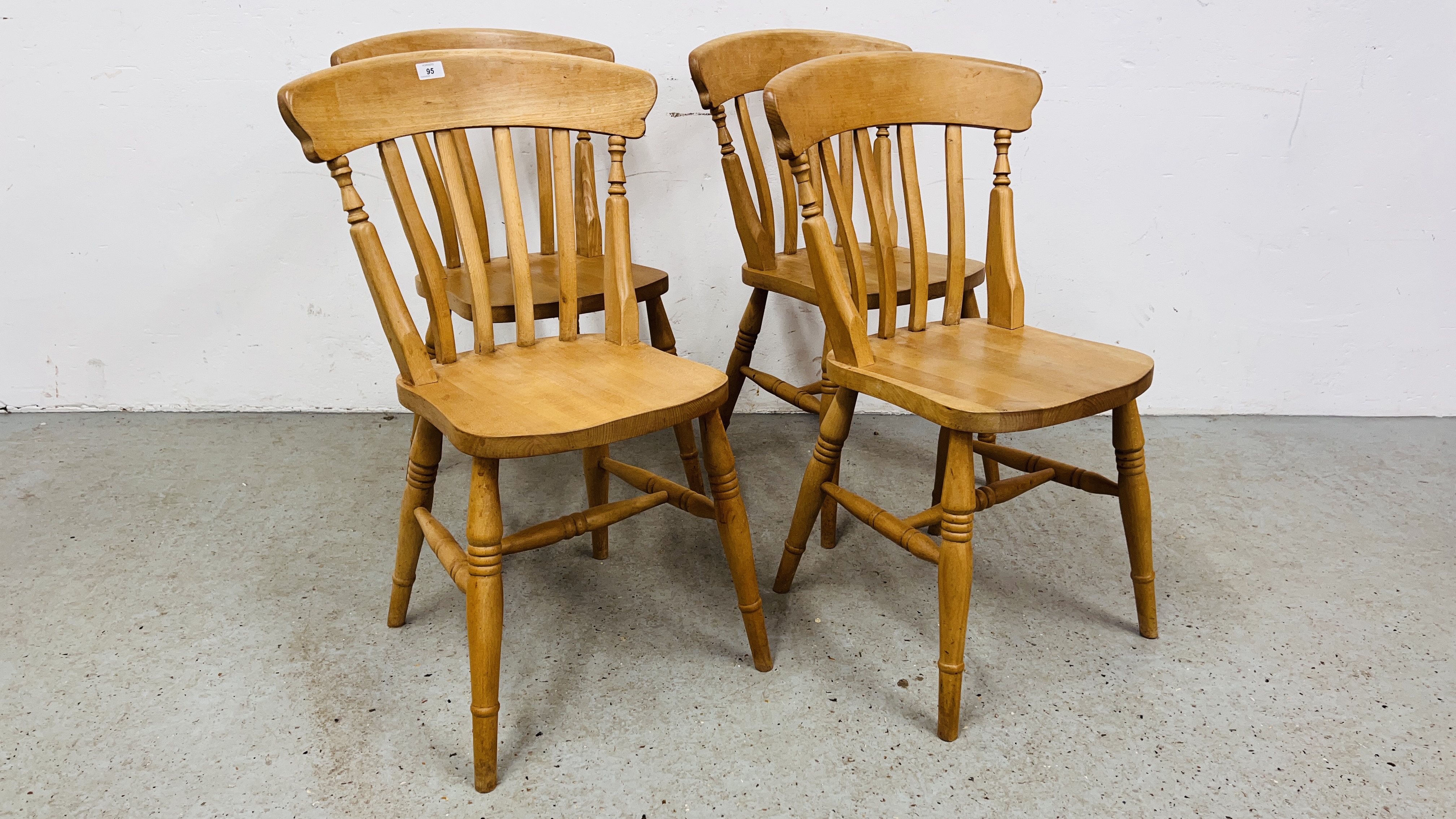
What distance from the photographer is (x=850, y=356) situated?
60.2 inches

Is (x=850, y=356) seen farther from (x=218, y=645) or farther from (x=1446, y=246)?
(x=1446, y=246)

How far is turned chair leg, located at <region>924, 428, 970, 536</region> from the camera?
6.21ft

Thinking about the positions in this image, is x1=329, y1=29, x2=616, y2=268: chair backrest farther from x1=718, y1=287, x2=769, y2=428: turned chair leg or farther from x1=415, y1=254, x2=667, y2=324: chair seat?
x1=718, y1=287, x2=769, y2=428: turned chair leg

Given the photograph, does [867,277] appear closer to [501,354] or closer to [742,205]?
[742,205]

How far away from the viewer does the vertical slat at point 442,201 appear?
1976 millimetres

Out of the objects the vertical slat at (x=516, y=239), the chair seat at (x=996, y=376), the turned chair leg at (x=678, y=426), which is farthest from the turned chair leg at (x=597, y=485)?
the chair seat at (x=996, y=376)

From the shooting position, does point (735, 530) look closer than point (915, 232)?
Yes

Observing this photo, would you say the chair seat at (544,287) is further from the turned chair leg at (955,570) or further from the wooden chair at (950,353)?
the turned chair leg at (955,570)

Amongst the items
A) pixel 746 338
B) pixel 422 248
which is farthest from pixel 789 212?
pixel 422 248

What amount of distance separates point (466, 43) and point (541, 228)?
441mm

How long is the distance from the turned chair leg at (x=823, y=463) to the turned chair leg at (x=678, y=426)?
0.31 m

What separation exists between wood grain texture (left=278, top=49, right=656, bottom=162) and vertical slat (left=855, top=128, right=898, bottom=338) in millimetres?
431

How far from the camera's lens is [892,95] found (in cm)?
162

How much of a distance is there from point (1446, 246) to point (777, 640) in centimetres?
249
